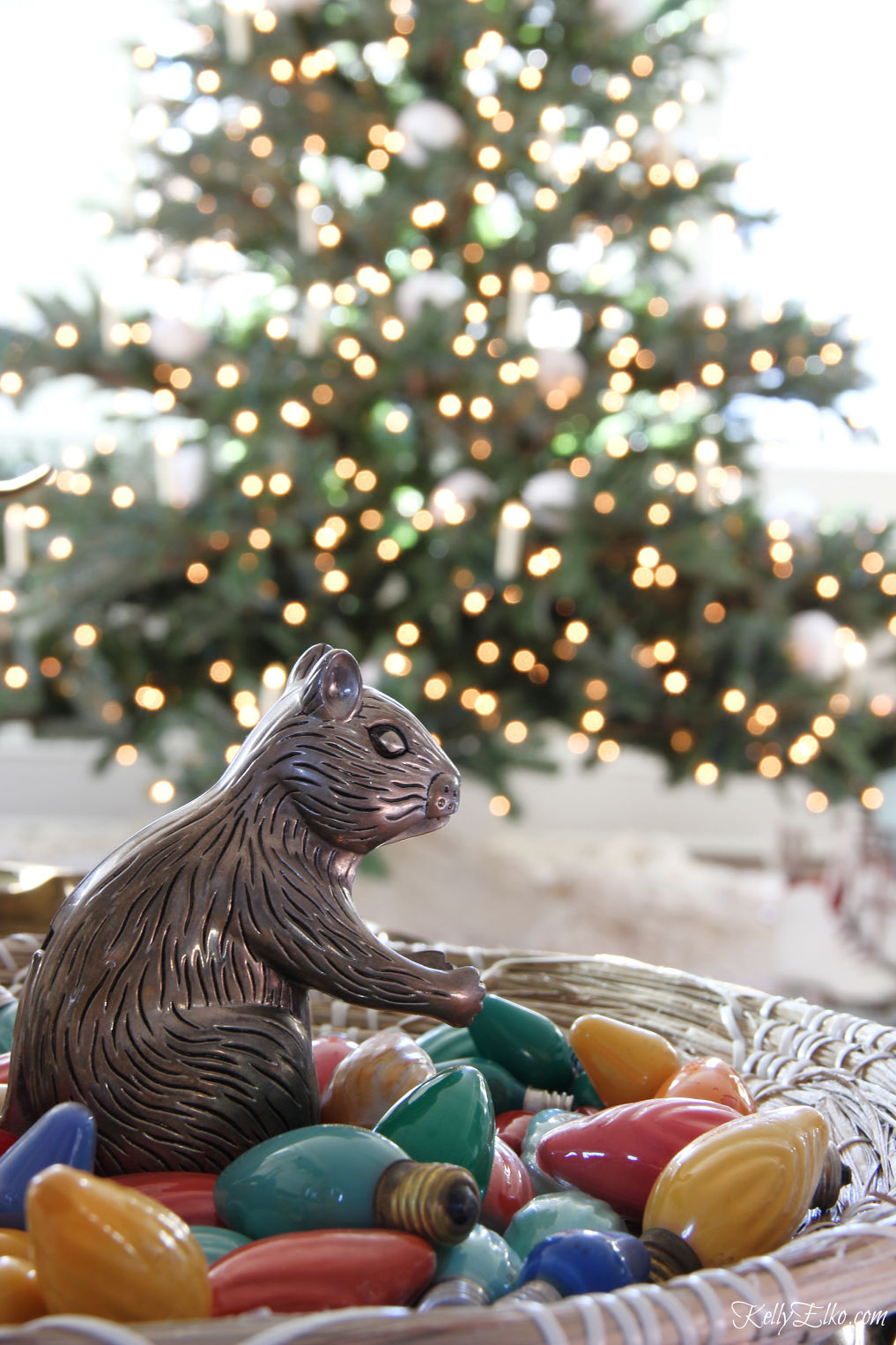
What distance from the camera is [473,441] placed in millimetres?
1743

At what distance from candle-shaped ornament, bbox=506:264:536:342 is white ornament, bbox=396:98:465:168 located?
210 millimetres

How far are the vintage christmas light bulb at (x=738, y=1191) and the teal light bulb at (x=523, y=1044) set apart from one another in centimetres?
12

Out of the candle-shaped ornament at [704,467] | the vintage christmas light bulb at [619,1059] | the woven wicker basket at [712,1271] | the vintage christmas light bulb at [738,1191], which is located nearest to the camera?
the woven wicker basket at [712,1271]

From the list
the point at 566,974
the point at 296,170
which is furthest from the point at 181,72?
the point at 566,974

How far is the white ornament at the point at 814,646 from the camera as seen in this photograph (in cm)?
168

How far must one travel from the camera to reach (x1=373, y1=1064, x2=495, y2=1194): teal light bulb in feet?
1.22

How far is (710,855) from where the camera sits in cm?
276

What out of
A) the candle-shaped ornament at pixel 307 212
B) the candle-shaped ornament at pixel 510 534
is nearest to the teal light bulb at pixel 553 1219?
the candle-shaped ornament at pixel 510 534

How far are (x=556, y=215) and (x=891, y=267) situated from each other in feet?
4.95

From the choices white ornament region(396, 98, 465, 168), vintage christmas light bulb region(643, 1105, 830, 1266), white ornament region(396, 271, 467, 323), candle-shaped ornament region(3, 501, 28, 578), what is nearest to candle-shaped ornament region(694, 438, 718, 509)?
white ornament region(396, 271, 467, 323)

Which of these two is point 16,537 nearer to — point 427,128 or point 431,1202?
point 427,128

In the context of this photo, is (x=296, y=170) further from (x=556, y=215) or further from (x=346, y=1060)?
(x=346, y=1060)

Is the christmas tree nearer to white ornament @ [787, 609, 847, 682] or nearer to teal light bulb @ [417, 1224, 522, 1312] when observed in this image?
white ornament @ [787, 609, 847, 682]

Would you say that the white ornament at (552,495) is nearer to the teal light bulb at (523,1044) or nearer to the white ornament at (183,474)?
the white ornament at (183,474)
